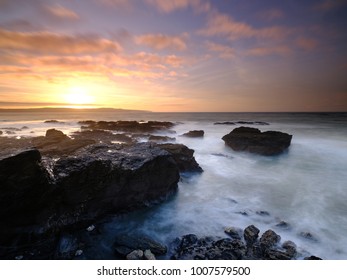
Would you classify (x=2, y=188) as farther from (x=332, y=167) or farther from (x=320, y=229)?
(x=332, y=167)

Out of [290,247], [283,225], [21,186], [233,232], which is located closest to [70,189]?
[21,186]

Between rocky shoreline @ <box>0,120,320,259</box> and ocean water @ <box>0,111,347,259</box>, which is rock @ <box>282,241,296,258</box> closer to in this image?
rocky shoreline @ <box>0,120,320,259</box>

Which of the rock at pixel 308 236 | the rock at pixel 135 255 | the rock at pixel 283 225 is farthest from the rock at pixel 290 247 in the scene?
the rock at pixel 135 255

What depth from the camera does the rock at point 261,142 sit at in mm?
21453

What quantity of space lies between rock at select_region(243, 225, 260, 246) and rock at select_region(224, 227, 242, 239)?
0.69 ft

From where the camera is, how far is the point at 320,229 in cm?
845

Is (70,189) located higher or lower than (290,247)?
higher

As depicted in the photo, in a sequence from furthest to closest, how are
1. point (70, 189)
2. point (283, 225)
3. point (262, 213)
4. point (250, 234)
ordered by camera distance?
point (262, 213) → point (283, 225) → point (70, 189) → point (250, 234)

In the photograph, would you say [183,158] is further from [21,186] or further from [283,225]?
[21,186]

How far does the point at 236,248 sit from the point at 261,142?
1722 centimetres

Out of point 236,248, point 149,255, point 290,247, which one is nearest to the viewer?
point 149,255

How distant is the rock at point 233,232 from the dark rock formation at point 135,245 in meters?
2.46

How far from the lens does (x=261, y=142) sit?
22.0 metres

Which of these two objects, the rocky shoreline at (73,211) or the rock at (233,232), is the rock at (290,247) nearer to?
the rocky shoreline at (73,211)
